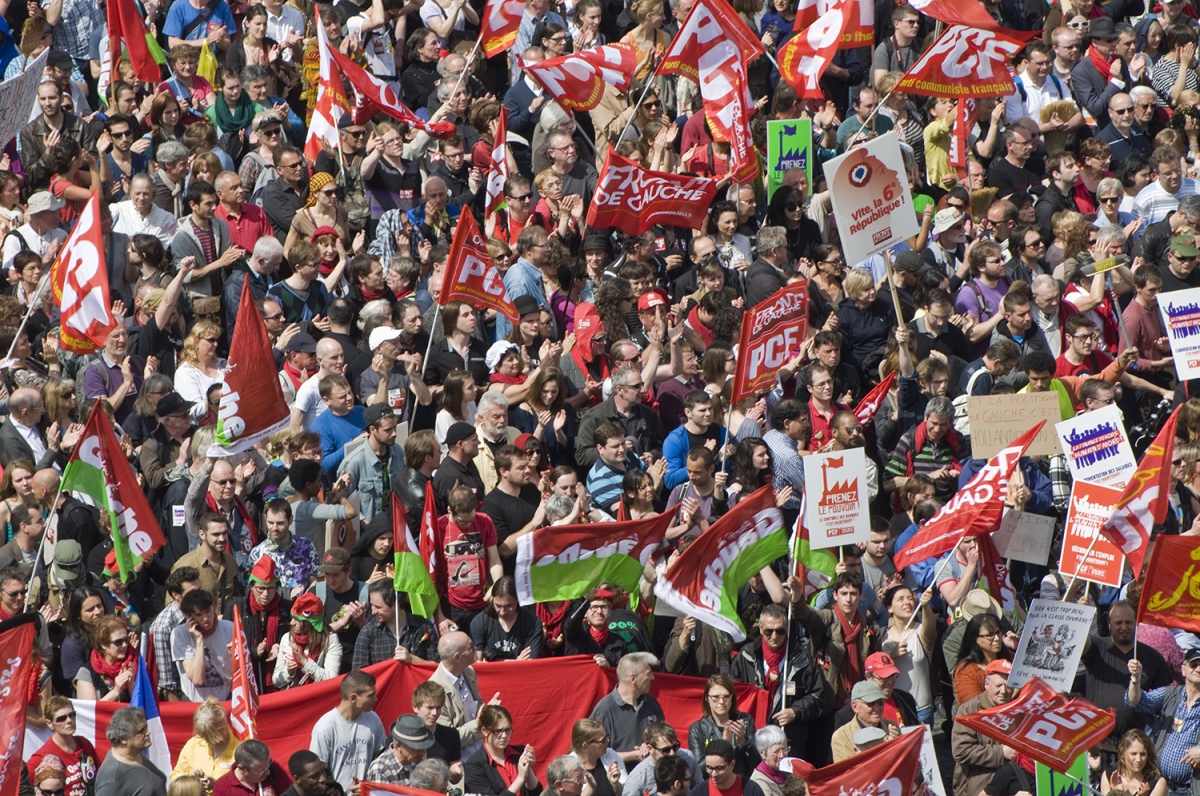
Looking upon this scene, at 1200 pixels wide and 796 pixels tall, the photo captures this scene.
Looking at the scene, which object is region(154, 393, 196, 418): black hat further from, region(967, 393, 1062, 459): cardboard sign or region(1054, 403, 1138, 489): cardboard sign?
region(1054, 403, 1138, 489): cardboard sign

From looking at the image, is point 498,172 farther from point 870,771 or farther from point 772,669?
point 870,771

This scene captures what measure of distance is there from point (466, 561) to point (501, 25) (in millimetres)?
7585

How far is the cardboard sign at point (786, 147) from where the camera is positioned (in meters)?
18.4

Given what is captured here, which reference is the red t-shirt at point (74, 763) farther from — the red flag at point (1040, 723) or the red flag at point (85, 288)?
the red flag at point (1040, 723)

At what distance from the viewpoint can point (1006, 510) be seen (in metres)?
15.0

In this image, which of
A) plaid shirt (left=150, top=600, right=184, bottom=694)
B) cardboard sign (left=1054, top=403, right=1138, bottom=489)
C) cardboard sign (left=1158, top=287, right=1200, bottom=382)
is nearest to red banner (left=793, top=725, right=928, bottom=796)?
cardboard sign (left=1054, top=403, right=1138, bottom=489)

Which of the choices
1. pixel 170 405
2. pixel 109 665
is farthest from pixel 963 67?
pixel 109 665

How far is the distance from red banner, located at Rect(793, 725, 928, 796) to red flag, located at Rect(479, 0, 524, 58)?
8992 millimetres

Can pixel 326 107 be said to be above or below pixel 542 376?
above

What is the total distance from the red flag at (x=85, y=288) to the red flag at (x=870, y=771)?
5.33 m

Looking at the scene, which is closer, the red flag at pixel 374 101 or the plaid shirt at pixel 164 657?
the plaid shirt at pixel 164 657

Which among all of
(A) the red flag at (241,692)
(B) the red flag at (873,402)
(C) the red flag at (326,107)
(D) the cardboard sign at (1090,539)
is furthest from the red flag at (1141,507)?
(C) the red flag at (326,107)

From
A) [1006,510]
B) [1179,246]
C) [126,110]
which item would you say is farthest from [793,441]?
[126,110]

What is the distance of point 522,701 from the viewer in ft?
44.4
